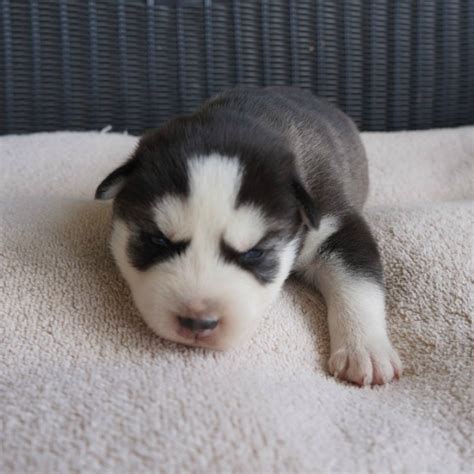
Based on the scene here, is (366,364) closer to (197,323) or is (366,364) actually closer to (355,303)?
(355,303)

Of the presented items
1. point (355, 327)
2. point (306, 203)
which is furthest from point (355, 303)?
point (306, 203)

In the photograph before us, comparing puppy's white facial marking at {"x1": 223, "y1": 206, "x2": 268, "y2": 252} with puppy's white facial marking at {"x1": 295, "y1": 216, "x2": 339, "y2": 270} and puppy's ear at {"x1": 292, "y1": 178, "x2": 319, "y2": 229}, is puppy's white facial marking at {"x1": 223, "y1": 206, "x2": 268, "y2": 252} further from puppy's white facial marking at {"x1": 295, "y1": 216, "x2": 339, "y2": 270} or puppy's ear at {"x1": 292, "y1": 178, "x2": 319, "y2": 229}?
puppy's white facial marking at {"x1": 295, "y1": 216, "x2": 339, "y2": 270}

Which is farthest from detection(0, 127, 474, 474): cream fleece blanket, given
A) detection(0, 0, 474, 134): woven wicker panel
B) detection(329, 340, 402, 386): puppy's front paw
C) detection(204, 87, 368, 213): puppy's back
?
detection(0, 0, 474, 134): woven wicker panel

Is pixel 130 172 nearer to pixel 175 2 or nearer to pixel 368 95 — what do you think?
pixel 175 2

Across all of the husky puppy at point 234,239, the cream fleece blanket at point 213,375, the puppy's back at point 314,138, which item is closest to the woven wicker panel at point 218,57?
the puppy's back at point 314,138

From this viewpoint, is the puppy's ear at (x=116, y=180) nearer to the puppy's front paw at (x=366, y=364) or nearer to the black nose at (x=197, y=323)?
the black nose at (x=197, y=323)

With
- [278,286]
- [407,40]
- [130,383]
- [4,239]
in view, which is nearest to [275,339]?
[278,286]
